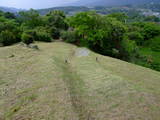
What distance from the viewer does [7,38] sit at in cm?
2223

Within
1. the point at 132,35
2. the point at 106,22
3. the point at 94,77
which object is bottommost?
the point at 132,35

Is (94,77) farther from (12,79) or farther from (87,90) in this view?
(12,79)

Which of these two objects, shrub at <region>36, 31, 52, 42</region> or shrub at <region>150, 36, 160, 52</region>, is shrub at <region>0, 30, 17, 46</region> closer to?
shrub at <region>36, 31, 52, 42</region>

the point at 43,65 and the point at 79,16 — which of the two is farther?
the point at 79,16

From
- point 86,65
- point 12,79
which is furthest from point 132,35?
point 12,79

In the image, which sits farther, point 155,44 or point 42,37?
Answer: point 155,44

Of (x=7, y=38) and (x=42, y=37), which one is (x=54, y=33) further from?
(x=7, y=38)

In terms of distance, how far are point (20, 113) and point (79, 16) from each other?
62.4ft

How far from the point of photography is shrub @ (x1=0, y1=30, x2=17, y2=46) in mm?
21970

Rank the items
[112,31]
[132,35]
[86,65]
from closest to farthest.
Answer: [86,65]
[112,31]
[132,35]

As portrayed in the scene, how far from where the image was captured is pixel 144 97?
8047mm

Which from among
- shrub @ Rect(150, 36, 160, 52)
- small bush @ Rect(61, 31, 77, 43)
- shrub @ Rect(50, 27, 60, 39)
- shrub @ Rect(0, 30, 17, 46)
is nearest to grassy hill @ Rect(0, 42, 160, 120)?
shrub @ Rect(0, 30, 17, 46)

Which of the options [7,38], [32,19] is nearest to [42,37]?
[7,38]

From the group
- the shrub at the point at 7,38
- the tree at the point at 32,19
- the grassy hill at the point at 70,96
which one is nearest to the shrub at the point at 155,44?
the tree at the point at 32,19
